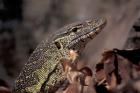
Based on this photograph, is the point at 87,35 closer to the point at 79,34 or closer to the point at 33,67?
the point at 79,34

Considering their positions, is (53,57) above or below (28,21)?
below

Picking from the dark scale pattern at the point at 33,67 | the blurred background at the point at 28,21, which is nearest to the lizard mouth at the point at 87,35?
the dark scale pattern at the point at 33,67

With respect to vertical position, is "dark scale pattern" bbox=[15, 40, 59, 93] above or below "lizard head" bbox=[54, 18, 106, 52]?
below

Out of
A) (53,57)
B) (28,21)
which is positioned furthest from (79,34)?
(28,21)

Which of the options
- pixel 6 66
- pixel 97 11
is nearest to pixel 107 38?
pixel 97 11

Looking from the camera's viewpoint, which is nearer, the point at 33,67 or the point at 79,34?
the point at 33,67

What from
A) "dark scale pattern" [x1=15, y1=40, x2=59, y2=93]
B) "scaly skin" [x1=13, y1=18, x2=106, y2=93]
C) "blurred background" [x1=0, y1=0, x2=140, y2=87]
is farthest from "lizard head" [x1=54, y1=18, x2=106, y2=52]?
"blurred background" [x1=0, y1=0, x2=140, y2=87]

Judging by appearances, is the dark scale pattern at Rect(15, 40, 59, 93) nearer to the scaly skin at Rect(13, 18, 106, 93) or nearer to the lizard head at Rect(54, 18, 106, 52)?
the scaly skin at Rect(13, 18, 106, 93)

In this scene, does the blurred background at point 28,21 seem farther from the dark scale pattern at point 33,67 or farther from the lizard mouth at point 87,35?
the dark scale pattern at point 33,67
